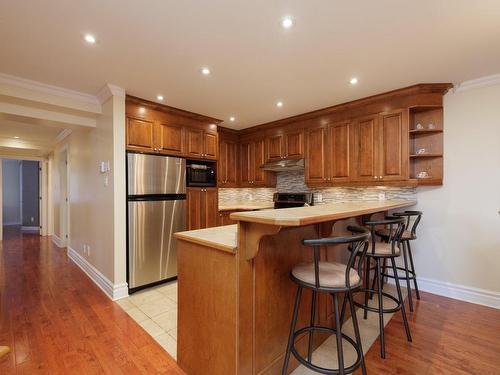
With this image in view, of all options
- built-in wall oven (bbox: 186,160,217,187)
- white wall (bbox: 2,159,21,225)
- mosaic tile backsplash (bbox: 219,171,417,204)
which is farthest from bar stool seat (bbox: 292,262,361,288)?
white wall (bbox: 2,159,21,225)

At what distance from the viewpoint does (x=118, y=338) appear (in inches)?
80.0

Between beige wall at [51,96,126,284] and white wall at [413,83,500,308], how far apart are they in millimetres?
3759

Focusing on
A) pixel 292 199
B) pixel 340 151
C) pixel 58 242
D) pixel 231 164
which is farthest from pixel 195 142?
pixel 58 242

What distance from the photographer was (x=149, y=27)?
174 centimetres

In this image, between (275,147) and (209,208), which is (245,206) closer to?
(209,208)

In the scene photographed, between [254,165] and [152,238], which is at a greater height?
[254,165]

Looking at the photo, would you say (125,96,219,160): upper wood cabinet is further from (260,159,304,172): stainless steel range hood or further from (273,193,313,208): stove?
(273,193,313,208): stove

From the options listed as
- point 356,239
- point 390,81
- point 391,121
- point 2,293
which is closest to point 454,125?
point 391,121

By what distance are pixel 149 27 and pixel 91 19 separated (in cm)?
38

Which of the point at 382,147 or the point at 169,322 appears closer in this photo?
the point at 169,322

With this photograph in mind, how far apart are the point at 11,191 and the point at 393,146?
11348 mm

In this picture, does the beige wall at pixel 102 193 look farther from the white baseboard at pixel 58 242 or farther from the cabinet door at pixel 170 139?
the white baseboard at pixel 58 242

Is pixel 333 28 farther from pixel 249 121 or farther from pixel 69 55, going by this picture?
pixel 249 121

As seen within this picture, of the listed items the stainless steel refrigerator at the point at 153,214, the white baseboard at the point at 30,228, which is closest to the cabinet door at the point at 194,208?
the stainless steel refrigerator at the point at 153,214
